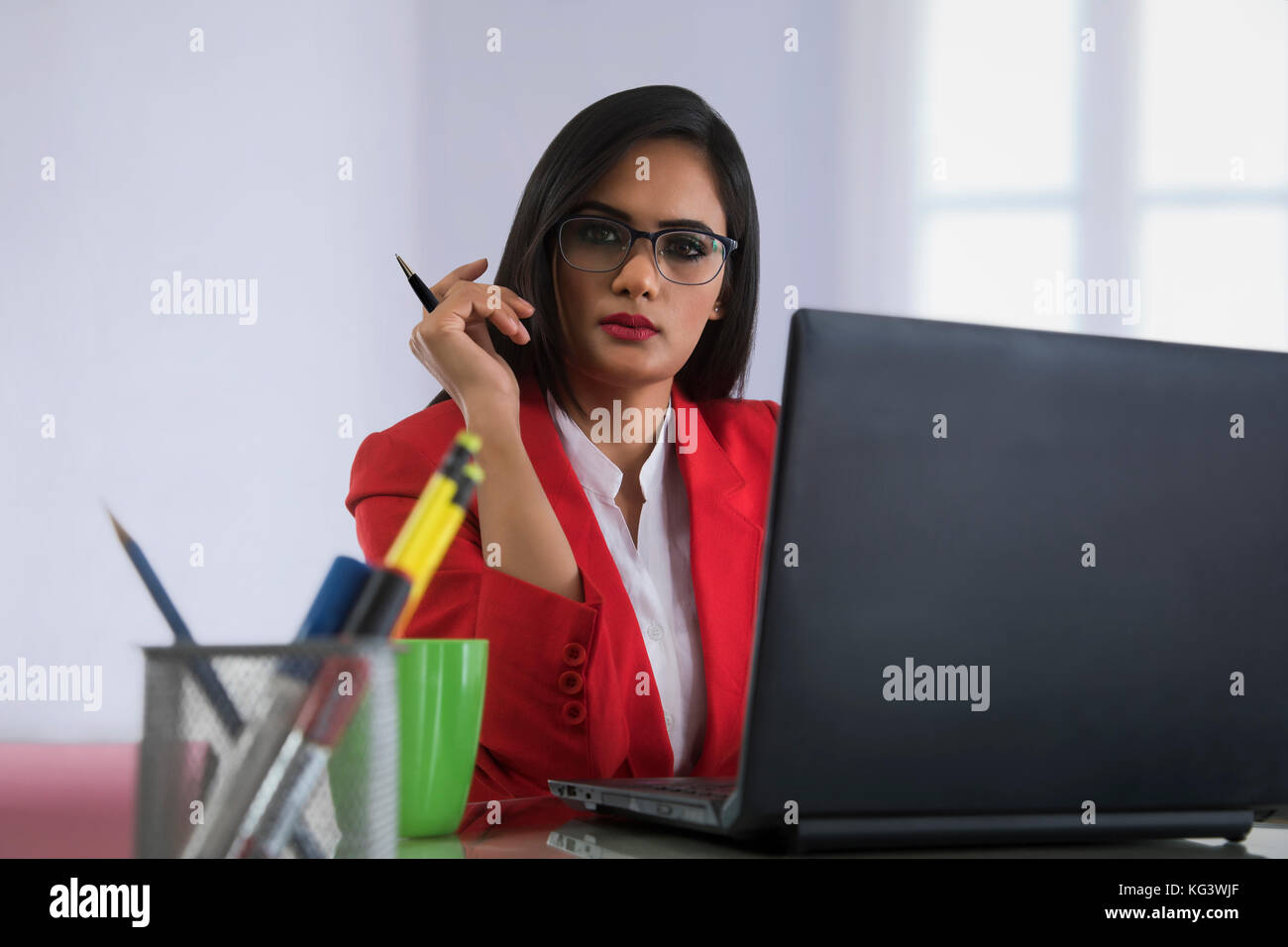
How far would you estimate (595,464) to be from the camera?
1378 mm

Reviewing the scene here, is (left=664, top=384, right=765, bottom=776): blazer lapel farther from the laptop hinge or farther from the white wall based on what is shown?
the white wall

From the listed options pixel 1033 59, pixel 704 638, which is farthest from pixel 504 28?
pixel 704 638

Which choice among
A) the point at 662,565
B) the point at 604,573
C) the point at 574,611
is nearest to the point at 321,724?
the point at 574,611

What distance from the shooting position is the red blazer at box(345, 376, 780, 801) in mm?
921

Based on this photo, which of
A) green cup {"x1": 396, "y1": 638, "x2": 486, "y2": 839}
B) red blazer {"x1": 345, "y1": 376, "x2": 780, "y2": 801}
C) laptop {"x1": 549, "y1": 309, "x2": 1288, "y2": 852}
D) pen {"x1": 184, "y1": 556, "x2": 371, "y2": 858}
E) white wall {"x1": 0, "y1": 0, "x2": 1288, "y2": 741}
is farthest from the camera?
white wall {"x1": 0, "y1": 0, "x2": 1288, "y2": 741}

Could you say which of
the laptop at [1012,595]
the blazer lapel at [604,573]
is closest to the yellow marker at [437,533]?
the laptop at [1012,595]

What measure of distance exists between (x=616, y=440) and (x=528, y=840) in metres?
0.84

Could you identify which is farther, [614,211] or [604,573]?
[614,211]

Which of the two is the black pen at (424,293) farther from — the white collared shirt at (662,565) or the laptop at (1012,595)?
the laptop at (1012,595)

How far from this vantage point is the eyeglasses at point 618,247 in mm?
1340

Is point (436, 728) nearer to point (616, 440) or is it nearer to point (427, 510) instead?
point (427, 510)

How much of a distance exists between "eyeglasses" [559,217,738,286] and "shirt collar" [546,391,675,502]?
190 millimetres

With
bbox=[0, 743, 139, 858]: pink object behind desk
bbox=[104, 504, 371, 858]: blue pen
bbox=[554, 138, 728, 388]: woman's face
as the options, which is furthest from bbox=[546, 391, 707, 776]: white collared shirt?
bbox=[104, 504, 371, 858]: blue pen

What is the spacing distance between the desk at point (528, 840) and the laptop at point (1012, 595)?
0.06ft
